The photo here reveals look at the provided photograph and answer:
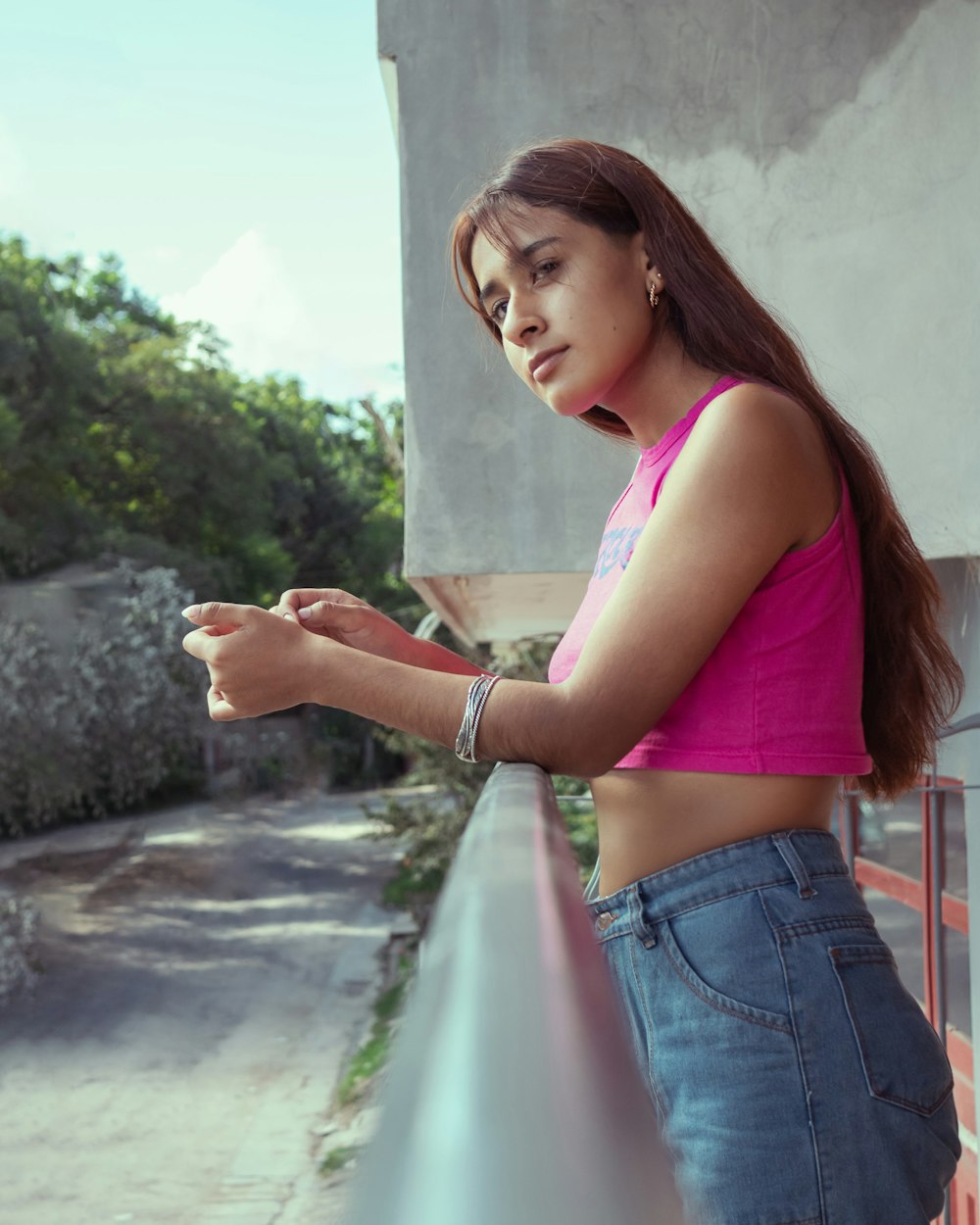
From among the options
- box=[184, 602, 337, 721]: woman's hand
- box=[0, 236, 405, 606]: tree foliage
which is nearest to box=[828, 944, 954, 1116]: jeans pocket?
box=[184, 602, 337, 721]: woman's hand

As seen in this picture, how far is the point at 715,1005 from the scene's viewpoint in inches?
42.5

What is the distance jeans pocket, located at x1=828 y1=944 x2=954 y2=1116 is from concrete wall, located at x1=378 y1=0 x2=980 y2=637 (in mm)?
1586

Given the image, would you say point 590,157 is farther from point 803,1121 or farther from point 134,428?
point 134,428

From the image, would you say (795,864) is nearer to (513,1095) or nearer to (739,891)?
(739,891)

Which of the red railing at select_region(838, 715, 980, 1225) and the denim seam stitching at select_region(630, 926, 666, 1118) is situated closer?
the denim seam stitching at select_region(630, 926, 666, 1118)

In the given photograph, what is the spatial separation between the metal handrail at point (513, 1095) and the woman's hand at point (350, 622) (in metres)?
0.89

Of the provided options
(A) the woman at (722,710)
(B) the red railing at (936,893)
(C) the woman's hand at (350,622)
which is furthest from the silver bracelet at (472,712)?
(B) the red railing at (936,893)

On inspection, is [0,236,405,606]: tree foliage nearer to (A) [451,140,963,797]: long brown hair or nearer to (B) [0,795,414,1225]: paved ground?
(B) [0,795,414,1225]: paved ground

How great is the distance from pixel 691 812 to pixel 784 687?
0.14 m

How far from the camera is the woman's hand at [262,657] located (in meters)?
1.20

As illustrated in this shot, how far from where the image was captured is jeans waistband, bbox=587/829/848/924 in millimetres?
1107

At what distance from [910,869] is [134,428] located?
687 inches

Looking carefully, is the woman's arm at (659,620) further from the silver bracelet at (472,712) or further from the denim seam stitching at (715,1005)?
the denim seam stitching at (715,1005)

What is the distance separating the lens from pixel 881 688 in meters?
1.37
